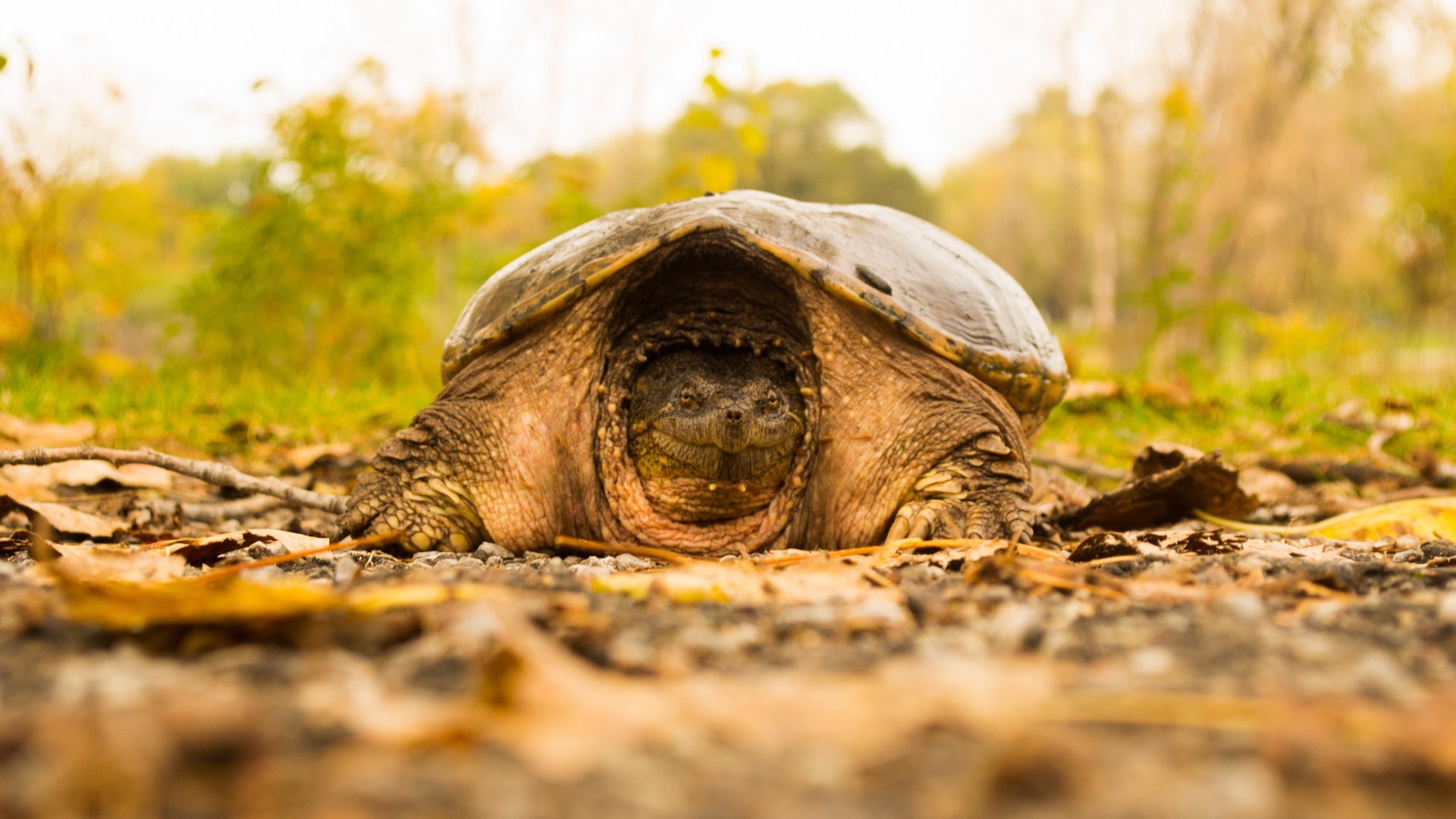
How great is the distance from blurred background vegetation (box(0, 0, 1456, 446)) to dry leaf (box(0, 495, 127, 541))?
2.18 meters

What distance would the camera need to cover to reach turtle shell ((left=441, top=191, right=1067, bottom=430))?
2.40m

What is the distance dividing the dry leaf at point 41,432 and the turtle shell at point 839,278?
1388mm

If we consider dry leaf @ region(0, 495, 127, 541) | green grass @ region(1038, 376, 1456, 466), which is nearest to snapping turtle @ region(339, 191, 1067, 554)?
dry leaf @ region(0, 495, 127, 541)

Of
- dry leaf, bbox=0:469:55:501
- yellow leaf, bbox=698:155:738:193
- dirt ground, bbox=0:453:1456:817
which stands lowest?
dirt ground, bbox=0:453:1456:817

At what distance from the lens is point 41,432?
331 centimetres

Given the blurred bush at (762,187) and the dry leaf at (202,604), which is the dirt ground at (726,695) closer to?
the dry leaf at (202,604)

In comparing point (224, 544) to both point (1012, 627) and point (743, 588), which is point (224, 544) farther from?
point (1012, 627)

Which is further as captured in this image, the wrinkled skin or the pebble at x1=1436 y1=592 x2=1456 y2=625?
the wrinkled skin

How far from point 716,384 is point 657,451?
0.68ft

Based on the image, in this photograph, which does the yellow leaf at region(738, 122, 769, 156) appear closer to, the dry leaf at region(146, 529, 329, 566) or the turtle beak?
the turtle beak

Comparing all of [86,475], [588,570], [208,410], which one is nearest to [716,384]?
[588,570]

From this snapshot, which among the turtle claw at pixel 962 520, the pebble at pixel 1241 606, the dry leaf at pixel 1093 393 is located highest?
the dry leaf at pixel 1093 393

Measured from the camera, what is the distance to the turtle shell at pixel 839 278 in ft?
→ 7.88

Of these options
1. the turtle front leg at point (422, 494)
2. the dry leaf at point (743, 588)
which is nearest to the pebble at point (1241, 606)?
the dry leaf at point (743, 588)
